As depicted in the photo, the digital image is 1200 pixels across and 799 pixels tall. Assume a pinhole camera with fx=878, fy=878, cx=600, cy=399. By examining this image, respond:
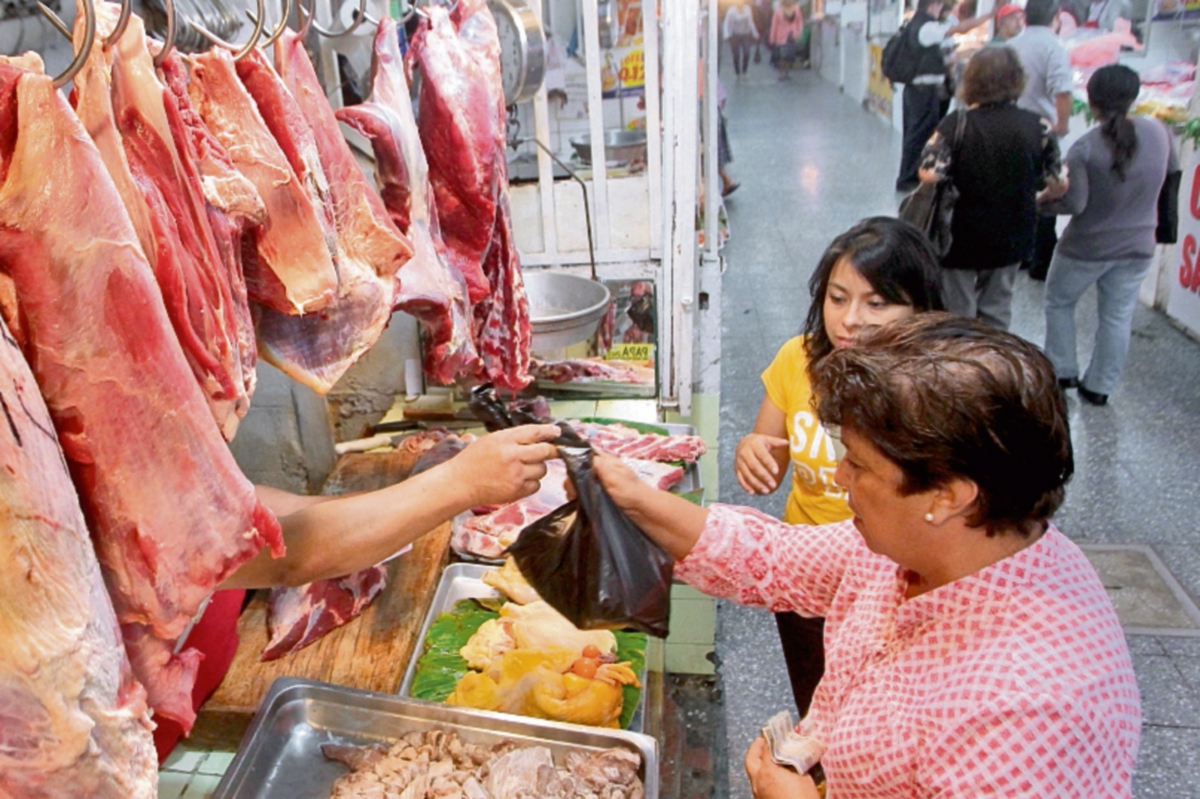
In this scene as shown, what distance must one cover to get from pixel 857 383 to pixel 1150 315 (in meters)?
6.73

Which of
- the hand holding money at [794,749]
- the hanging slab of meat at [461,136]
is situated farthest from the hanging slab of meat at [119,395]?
the hanging slab of meat at [461,136]

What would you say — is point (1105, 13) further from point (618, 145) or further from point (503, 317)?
point (503, 317)

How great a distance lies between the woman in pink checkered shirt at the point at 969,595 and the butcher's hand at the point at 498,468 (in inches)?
23.3

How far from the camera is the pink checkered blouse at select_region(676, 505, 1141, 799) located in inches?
44.7

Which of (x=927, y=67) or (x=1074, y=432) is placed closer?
(x=1074, y=432)

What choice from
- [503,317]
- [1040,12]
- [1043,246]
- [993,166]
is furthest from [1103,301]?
[503,317]

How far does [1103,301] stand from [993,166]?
143 centimetres

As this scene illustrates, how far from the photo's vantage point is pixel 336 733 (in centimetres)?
202

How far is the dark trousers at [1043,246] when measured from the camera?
7.33 m

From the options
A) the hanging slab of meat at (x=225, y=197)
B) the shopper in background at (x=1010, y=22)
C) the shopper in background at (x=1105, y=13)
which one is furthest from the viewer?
the shopper in background at (x=1105, y=13)

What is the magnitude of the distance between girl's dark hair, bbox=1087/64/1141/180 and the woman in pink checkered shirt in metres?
4.51

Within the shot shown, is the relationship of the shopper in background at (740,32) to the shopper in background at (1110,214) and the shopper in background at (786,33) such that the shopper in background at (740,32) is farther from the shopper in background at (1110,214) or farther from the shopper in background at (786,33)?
the shopper in background at (1110,214)

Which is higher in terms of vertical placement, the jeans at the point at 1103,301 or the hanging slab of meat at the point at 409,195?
the hanging slab of meat at the point at 409,195

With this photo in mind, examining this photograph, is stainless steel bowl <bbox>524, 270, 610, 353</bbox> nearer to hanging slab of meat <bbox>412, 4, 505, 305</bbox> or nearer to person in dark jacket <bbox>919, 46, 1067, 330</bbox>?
hanging slab of meat <bbox>412, 4, 505, 305</bbox>
